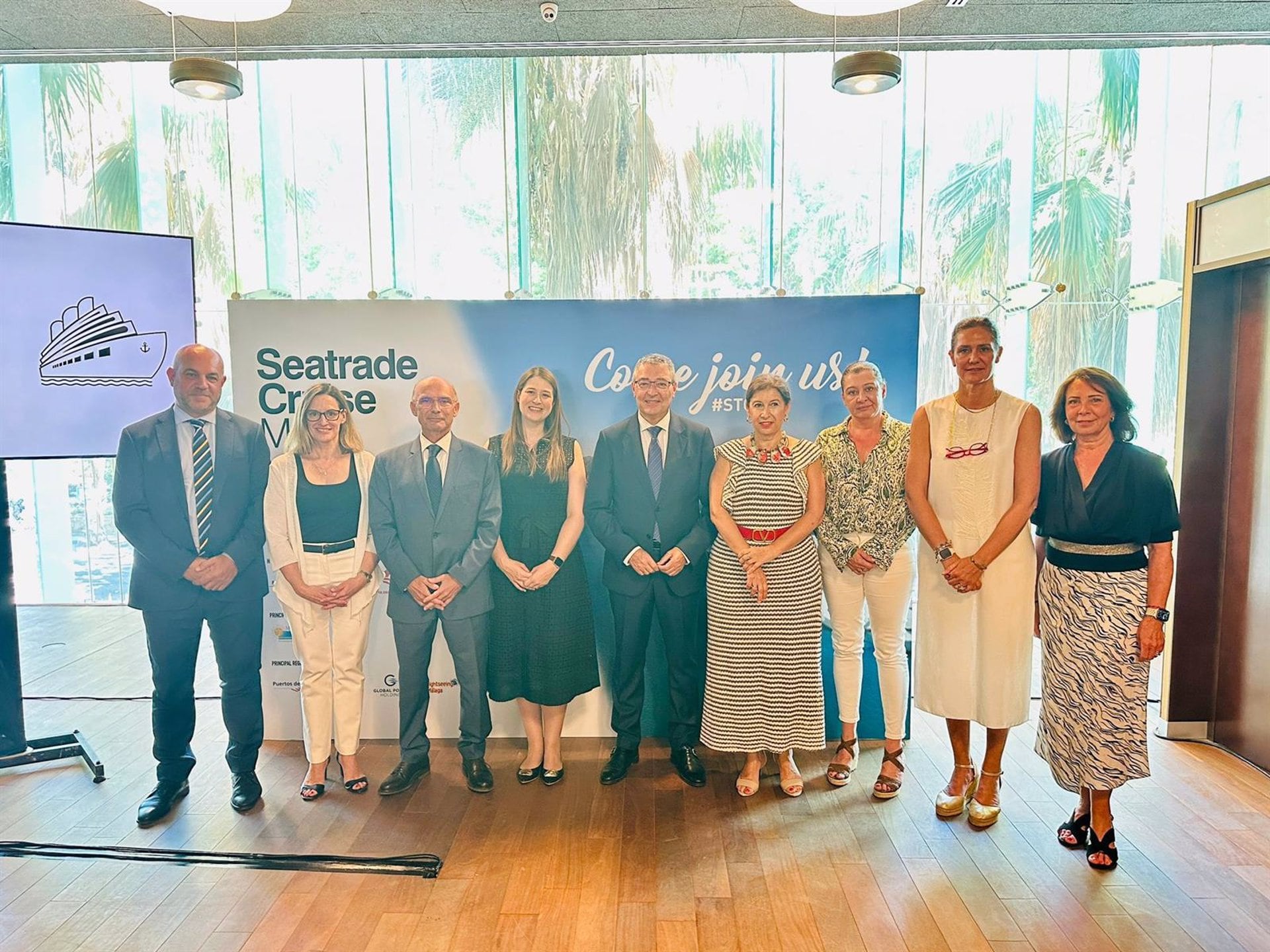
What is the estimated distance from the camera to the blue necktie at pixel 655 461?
3.76 metres

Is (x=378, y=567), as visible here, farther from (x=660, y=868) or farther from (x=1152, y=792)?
(x=1152, y=792)

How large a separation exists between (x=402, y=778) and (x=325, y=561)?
104 centimetres

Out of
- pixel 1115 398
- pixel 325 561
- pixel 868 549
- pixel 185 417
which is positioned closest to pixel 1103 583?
pixel 1115 398

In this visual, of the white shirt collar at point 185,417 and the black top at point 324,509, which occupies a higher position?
the white shirt collar at point 185,417

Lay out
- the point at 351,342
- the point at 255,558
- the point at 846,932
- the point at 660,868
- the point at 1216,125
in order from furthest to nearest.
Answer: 1. the point at 1216,125
2. the point at 351,342
3. the point at 255,558
4. the point at 660,868
5. the point at 846,932

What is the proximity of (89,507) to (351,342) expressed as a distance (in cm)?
322

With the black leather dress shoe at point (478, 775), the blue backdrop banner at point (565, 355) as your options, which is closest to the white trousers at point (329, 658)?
the black leather dress shoe at point (478, 775)

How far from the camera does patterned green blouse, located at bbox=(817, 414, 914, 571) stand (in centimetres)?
359

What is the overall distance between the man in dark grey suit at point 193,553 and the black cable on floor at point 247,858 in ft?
0.87

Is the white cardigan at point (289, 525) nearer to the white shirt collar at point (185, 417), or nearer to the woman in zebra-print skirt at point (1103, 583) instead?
the white shirt collar at point (185, 417)

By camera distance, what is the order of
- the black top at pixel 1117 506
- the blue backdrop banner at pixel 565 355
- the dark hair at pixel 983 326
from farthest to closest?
the blue backdrop banner at pixel 565 355, the dark hair at pixel 983 326, the black top at pixel 1117 506

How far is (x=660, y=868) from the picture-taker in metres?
3.04

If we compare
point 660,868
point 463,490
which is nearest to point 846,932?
point 660,868

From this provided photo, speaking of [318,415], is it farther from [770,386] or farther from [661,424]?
[770,386]
